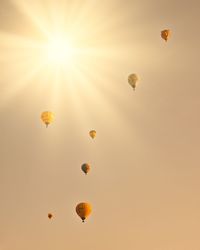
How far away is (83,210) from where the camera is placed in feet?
128

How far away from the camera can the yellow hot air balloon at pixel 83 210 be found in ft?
128

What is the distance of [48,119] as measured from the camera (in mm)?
34094

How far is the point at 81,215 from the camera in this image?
38812 millimetres

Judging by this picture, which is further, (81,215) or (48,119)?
(81,215)

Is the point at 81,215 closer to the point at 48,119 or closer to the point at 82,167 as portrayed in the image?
the point at 82,167

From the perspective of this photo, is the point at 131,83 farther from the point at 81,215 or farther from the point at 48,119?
the point at 81,215

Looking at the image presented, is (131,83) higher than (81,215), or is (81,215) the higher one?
(131,83)

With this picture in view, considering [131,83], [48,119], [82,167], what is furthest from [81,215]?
[131,83]

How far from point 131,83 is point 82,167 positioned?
35.3 feet

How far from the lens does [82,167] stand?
3950cm

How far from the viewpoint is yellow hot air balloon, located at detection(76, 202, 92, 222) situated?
128 ft

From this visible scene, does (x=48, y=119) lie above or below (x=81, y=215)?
above

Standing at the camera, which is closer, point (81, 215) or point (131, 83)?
point (131, 83)

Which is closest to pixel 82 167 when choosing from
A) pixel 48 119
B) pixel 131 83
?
pixel 48 119
